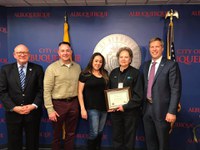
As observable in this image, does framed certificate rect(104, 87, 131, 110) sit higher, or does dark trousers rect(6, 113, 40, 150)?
framed certificate rect(104, 87, 131, 110)

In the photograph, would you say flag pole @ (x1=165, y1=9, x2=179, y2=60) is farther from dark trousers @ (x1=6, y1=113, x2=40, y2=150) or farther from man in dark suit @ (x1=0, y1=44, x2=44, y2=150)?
dark trousers @ (x1=6, y1=113, x2=40, y2=150)

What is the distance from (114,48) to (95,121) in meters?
1.04

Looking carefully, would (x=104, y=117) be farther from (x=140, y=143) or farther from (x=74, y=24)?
(x=74, y=24)

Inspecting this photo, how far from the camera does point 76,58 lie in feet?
9.96

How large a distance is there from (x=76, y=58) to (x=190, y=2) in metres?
1.83

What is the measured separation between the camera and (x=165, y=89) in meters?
2.18

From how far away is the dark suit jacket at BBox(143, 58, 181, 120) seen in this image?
6.98ft

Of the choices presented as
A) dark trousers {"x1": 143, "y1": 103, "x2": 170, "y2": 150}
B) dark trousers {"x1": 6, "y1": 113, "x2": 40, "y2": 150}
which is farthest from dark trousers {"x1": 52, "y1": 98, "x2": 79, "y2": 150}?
dark trousers {"x1": 143, "y1": 103, "x2": 170, "y2": 150}

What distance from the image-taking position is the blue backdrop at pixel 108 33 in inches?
113

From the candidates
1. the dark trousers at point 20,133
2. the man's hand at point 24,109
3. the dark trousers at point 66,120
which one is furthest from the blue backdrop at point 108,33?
the man's hand at point 24,109

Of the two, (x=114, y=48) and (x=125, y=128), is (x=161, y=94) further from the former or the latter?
(x=114, y=48)

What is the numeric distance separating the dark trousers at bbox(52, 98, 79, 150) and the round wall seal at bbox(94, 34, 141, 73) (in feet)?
2.47

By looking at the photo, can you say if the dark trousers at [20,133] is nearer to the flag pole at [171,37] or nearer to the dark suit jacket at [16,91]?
the dark suit jacket at [16,91]

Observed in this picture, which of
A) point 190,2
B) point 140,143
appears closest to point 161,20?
point 190,2
